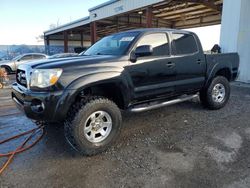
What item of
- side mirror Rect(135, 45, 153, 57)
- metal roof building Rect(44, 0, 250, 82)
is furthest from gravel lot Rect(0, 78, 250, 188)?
metal roof building Rect(44, 0, 250, 82)

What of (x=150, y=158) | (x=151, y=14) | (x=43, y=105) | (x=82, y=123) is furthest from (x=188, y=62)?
(x=151, y=14)

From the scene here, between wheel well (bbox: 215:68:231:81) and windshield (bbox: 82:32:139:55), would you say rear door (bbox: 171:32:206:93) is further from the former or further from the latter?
windshield (bbox: 82:32:139:55)

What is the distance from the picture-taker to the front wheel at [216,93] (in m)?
4.76

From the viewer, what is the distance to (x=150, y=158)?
9.66ft

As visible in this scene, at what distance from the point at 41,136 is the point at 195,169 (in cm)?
263

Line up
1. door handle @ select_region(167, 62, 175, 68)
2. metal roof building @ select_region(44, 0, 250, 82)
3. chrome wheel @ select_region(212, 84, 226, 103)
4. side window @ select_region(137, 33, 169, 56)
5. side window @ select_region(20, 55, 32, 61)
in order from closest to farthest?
1. side window @ select_region(137, 33, 169, 56)
2. door handle @ select_region(167, 62, 175, 68)
3. chrome wheel @ select_region(212, 84, 226, 103)
4. metal roof building @ select_region(44, 0, 250, 82)
5. side window @ select_region(20, 55, 32, 61)

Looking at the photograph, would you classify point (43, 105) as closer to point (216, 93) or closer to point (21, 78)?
point (21, 78)

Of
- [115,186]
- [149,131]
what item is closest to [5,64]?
[149,131]

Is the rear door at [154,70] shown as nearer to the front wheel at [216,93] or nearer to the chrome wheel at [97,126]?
the chrome wheel at [97,126]

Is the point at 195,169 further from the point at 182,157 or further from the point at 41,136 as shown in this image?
the point at 41,136

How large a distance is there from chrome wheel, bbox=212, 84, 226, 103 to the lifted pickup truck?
0.26 m

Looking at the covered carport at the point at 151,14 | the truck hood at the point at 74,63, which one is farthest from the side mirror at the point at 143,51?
the covered carport at the point at 151,14

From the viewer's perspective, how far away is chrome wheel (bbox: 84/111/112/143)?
9.96 feet

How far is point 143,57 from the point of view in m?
3.49
